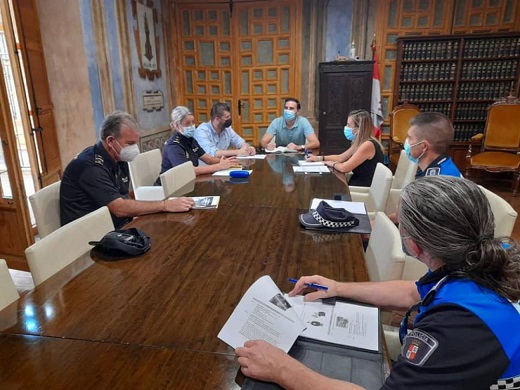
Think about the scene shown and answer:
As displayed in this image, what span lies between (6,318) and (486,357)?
1.22m

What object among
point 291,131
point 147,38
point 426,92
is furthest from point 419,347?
point 426,92

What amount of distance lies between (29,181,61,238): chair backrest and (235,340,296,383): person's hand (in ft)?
4.79

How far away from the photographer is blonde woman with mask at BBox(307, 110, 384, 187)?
295cm

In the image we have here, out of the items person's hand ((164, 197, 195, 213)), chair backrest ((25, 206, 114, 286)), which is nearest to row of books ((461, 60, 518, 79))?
person's hand ((164, 197, 195, 213))

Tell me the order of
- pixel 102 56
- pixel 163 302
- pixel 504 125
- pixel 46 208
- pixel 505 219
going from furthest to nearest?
pixel 504 125
pixel 102 56
pixel 46 208
pixel 505 219
pixel 163 302

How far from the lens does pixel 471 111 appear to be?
5445 mm

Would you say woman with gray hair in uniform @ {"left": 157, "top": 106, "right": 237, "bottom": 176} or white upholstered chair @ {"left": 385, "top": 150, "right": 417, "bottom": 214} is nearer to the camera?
white upholstered chair @ {"left": 385, "top": 150, "right": 417, "bottom": 214}

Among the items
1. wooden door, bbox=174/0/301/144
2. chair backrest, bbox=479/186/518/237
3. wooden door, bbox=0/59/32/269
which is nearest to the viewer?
chair backrest, bbox=479/186/518/237

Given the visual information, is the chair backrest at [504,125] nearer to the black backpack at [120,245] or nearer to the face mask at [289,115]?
the face mask at [289,115]

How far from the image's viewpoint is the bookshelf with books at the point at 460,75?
5.14 metres

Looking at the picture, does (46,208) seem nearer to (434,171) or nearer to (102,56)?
(434,171)

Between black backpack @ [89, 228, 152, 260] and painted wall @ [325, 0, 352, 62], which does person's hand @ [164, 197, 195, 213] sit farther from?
painted wall @ [325, 0, 352, 62]

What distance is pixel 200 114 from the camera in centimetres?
622

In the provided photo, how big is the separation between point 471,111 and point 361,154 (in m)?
3.56
